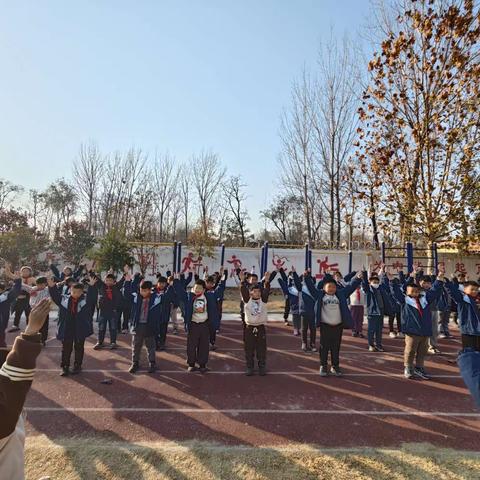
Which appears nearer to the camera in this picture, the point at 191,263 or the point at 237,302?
the point at 237,302

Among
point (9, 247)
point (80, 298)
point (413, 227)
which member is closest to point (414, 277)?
point (413, 227)

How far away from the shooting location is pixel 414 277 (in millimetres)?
9797

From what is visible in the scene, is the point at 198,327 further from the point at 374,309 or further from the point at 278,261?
the point at 278,261

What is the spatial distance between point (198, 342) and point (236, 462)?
3.36 m

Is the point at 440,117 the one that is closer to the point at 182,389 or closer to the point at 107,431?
the point at 182,389

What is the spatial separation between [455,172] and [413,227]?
7.85ft

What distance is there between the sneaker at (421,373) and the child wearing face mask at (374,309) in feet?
5.68

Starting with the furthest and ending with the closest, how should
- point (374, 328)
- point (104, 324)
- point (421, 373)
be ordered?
point (104, 324)
point (374, 328)
point (421, 373)

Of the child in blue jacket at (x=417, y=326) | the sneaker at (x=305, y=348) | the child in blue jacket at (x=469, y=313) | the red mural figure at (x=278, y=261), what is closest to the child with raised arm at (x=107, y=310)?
the sneaker at (x=305, y=348)

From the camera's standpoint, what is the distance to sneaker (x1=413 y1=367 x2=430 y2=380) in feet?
21.8

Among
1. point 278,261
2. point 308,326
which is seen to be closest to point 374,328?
point 308,326

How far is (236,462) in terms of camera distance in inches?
149

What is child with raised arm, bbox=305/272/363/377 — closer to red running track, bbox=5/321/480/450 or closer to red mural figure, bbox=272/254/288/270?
red running track, bbox=5/321/480/450

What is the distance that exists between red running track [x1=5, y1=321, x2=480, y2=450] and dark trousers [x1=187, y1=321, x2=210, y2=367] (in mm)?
275
